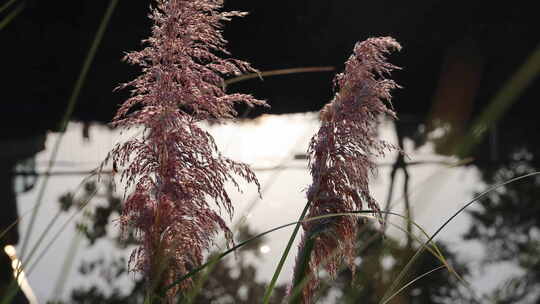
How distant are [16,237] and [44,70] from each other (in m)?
1.19

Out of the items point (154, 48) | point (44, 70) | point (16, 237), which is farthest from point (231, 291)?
point (154, 48)

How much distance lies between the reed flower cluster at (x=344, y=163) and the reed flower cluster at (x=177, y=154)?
0.10 m

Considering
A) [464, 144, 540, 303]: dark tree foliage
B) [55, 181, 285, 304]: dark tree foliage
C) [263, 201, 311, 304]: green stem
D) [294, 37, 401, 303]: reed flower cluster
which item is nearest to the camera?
[263, 201, 311, 304]: green stem

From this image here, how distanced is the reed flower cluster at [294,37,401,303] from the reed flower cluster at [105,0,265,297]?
98 mm

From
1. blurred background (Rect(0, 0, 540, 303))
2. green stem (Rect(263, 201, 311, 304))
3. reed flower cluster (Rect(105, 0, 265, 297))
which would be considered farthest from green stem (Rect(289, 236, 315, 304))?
blurred background (Rect(0, 0, 540, 303))

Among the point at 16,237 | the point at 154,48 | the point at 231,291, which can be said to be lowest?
the point at 231,291

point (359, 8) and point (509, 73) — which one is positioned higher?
point (359, 8)

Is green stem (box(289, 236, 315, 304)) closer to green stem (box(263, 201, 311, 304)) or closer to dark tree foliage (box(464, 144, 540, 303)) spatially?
green stem (box(263, 201, 311, 304))

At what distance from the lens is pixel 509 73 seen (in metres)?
5.04

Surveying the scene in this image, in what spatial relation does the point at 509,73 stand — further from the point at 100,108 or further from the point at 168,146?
the point at 168,146

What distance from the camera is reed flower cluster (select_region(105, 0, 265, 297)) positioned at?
871 millimetres

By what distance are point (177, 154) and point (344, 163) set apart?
8.1 inches

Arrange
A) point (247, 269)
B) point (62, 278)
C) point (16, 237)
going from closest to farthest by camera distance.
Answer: point (62, 278) < point (16, 237) < point (247, 269)

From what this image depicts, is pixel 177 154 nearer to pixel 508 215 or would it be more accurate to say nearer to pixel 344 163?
pixel 344 163
